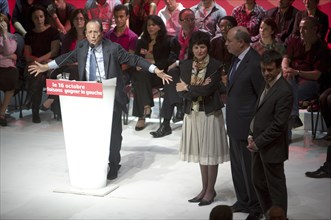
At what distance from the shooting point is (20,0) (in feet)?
36.1

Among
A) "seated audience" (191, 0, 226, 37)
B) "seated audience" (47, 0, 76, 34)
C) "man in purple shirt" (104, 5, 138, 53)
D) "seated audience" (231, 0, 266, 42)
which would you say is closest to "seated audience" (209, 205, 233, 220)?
"seated audience" (231, 0, 266, 42)

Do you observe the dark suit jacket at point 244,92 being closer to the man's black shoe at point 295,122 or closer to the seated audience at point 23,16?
the man's black shoe at point 295,122

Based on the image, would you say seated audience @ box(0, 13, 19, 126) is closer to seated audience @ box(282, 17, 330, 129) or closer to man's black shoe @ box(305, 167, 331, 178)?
seated audience @ box(282, 17, 330, 129)

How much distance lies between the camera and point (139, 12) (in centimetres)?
1026

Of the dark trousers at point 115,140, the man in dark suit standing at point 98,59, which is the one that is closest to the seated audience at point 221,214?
the man in dark suit standing at point 98,59

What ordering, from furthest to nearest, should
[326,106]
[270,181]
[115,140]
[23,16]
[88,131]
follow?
1. [23,16]
2. [326,106]
3. [115,140]
4. [88,131]
5. [270,181]

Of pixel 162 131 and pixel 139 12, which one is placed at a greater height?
pixel 139 12

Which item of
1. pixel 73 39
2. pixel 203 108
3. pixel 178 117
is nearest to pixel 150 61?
pixel 178 117

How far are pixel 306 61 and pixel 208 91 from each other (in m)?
2.85

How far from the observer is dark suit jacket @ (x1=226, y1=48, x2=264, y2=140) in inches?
223

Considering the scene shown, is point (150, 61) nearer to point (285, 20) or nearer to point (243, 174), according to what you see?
point (285, 20)

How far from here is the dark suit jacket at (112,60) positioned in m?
6.79

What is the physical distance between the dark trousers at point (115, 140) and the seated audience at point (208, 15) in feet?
9.45

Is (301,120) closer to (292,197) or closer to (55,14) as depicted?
(292,197)
